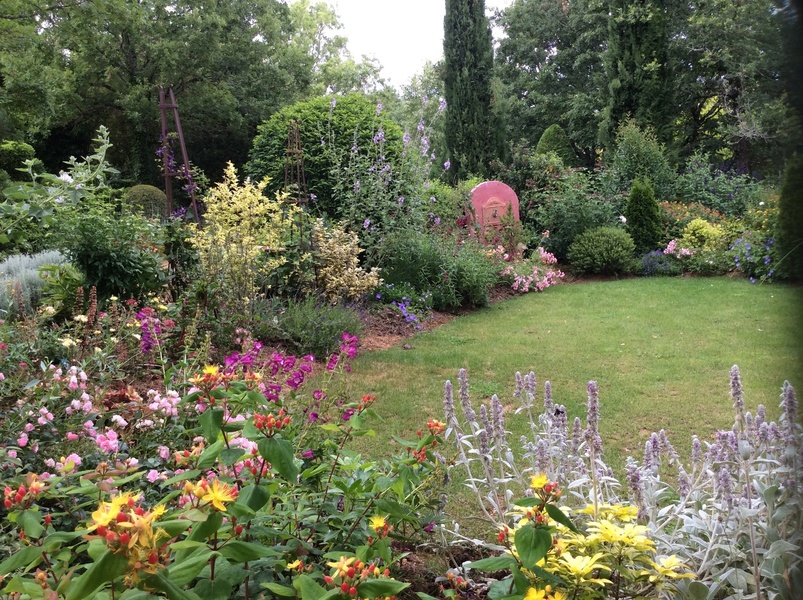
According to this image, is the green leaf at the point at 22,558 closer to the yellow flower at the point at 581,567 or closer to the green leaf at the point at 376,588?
the green leaf at the point at 376,588

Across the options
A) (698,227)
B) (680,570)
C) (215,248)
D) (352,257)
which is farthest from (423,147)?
(680,570)

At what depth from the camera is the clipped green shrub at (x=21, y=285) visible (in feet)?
15.5

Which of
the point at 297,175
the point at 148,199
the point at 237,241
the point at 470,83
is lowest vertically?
the point at 237,241

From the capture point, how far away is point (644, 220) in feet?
33.8

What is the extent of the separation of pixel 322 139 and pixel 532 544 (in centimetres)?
768

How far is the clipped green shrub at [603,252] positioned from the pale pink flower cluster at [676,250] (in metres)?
0.58

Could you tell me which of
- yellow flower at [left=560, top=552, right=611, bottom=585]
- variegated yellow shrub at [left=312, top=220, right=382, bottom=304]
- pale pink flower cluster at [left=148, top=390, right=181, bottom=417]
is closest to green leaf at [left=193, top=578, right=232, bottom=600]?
yellow flower at [left=560, top=552, right=611, bottom=585]

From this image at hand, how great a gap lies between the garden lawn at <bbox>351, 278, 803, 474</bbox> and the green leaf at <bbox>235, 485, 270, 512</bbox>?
186 centimetres

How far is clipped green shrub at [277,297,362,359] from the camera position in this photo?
494 centimetres

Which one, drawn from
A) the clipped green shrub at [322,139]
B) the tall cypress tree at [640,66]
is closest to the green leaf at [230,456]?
the clipped green shrub at [322,139]

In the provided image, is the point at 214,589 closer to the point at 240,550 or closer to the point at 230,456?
the point at 240,550

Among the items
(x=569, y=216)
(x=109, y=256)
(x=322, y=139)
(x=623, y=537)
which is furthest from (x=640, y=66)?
(x=623, y=537)

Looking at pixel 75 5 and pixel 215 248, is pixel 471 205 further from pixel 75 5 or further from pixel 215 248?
pixel 75 5

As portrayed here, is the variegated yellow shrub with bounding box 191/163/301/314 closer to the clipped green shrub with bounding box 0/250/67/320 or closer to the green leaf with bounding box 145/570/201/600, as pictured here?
the clipped green shrub with bounding box 0/250/67/320
